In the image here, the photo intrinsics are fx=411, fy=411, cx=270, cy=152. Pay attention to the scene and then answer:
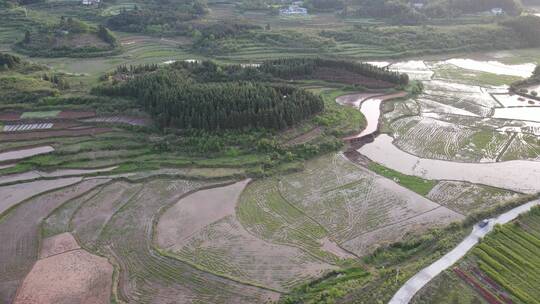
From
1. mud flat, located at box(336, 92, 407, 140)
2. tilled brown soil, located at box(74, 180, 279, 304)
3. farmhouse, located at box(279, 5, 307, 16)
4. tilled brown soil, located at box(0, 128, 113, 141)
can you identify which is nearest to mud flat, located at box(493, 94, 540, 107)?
mud flat, located at box(336, 92, 407, 140)

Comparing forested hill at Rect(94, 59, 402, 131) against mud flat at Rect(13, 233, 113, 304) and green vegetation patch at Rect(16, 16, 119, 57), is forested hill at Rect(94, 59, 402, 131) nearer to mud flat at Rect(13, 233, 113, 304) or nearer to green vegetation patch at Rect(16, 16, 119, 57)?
mud flat at Rect(13, 233, 113, 304)

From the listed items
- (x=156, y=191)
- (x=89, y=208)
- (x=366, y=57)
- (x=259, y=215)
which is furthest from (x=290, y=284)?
(x=366, y=57)

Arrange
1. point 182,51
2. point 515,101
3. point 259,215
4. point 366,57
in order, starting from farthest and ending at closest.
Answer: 1. point 182,51
2. point 366,57
3. point 515,101
4. point 259,215

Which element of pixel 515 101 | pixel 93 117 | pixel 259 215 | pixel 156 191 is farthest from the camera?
pixel 515 101

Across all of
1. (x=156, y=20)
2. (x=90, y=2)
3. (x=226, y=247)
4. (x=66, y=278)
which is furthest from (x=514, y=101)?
(x=90, y=2)

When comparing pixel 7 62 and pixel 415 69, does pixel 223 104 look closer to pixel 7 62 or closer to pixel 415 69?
pixel 7 62

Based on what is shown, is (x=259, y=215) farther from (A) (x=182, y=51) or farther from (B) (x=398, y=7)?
(B) (x=398, y=7)
